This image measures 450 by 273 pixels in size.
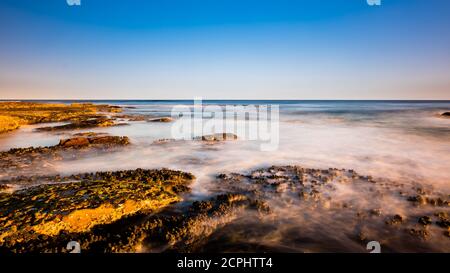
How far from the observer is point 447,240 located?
5445 mm

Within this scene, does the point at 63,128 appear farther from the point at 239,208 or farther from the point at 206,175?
the point at 239,208

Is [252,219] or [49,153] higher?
[49,153]

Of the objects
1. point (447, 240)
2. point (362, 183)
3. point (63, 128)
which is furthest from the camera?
point (63, 128)

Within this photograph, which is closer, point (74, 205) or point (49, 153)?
point (74, 205)

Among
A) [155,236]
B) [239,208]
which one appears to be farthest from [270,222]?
[155,236]

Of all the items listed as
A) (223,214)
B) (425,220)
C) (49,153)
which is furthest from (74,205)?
(49,153)


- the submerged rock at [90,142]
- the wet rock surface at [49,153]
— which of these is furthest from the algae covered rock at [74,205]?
the submerged rock at [90,142]

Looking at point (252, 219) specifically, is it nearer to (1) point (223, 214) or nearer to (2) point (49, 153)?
(1) point (223, 214)

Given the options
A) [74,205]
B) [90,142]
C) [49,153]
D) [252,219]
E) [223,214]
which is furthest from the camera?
[90,142]

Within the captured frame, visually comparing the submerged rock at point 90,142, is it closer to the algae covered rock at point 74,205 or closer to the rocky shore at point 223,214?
the rocky shore at point 223,214

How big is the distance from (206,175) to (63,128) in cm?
1961

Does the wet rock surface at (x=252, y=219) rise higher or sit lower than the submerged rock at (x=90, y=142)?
lower


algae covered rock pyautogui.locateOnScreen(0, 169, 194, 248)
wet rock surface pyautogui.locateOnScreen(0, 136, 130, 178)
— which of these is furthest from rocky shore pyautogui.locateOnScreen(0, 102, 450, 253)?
wet rock surface pyautogui.locateOnScreen(0, 136, 130, 178)

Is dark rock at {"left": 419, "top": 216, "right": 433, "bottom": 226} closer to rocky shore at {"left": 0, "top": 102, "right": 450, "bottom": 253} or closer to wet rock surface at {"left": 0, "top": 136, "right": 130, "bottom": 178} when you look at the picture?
rocky shore at {"left": 0, "top": 102, "right": 450, "bottom": 253}
